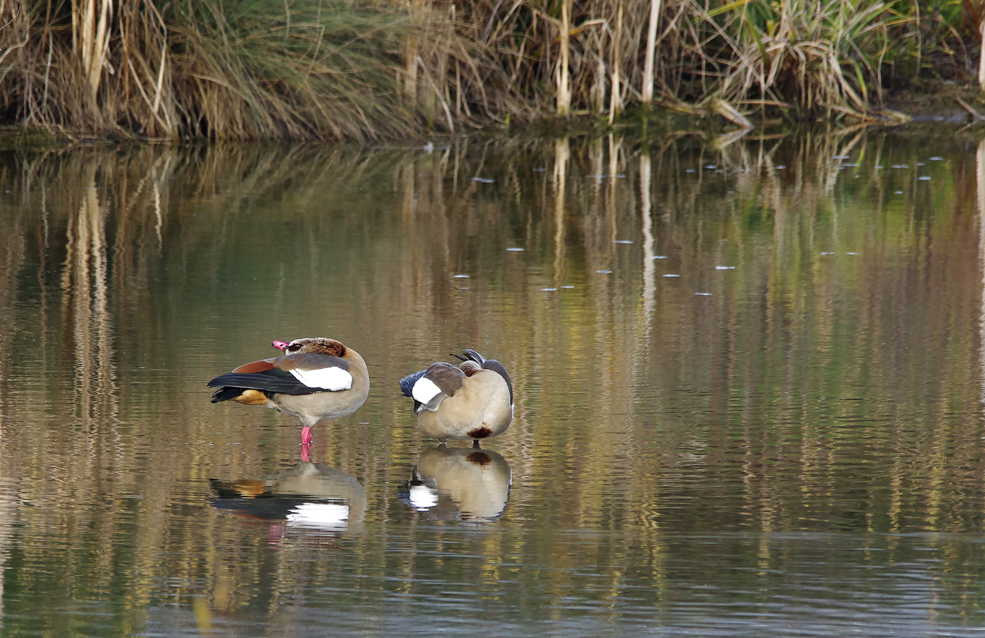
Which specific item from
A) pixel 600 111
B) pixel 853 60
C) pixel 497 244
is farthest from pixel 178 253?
pixel 853 60

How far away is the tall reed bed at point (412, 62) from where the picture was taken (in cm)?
1387

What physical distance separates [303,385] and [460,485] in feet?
2.00

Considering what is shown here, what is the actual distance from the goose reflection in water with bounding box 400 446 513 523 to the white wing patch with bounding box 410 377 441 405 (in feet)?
0.70

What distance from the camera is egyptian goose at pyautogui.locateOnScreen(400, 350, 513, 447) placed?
4664mm

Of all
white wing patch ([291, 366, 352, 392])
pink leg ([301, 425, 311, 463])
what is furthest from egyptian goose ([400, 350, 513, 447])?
pink leg ([301, 425, 311, 463])

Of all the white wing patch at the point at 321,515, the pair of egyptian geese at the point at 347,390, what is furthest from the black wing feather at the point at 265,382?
the white wing patch at the point at 321,515

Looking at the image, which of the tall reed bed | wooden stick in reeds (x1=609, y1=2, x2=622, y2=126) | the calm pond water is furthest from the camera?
wooden stick in reeds (x1=609, y1=2, x2=622, y2=126)

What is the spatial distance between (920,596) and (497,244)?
5.63 metres

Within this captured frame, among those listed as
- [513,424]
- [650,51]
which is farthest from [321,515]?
[650,51]

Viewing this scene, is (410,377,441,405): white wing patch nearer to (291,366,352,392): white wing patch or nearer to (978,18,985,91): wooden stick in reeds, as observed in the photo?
(291,366,352,392): white wing patch

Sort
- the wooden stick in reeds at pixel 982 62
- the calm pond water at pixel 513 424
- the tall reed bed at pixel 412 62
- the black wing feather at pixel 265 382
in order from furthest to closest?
the wooden stick in reeds at pixel 982 62 → the tall reed bed at pixel 412 62 → the black wing feather at pixel 265 382 → the calm pond water at pixel 513 424

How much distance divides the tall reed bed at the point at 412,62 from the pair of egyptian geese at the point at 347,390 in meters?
9.59

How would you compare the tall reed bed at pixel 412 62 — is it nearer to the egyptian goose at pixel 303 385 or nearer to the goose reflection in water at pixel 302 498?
the egyptian goose at pixel 303 385

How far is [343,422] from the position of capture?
517 cm
